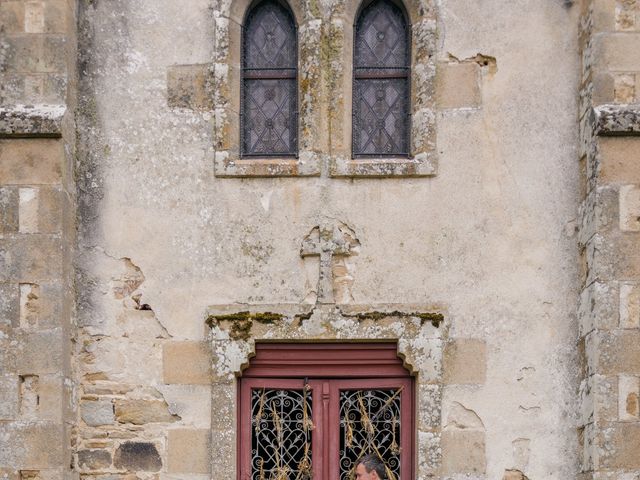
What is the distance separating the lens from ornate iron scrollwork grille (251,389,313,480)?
25.4 feet

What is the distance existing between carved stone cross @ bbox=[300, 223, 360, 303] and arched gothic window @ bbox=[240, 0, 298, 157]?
625 mm

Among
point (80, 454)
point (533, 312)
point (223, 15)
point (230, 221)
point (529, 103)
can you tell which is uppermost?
point (223, 15)

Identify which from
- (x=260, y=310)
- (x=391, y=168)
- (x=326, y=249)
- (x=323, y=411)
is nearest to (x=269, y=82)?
(x=391, y=168)

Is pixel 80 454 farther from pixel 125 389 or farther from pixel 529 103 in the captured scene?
pixel 529 103

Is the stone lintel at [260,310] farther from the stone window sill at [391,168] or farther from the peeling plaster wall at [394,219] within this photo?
the stone window sill at [391,168]

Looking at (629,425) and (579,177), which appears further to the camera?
(579,177)

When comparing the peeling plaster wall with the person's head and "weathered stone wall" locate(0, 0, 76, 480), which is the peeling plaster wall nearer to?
"weathered stone wall" locate(0, 0, 76, 480)

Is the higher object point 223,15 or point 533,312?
point 223,15

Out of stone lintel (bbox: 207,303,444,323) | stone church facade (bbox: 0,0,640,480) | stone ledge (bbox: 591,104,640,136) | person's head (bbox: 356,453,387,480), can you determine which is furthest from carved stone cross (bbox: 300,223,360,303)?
stone ledge (bbox: 591,104,640,136)

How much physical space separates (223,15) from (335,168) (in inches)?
50.5

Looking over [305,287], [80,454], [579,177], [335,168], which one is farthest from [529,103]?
[80,454]

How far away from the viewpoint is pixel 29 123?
7.56 m

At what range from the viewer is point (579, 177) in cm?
779

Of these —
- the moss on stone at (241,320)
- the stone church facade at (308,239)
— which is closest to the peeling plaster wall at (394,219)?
the stone church facade at (308,239)
